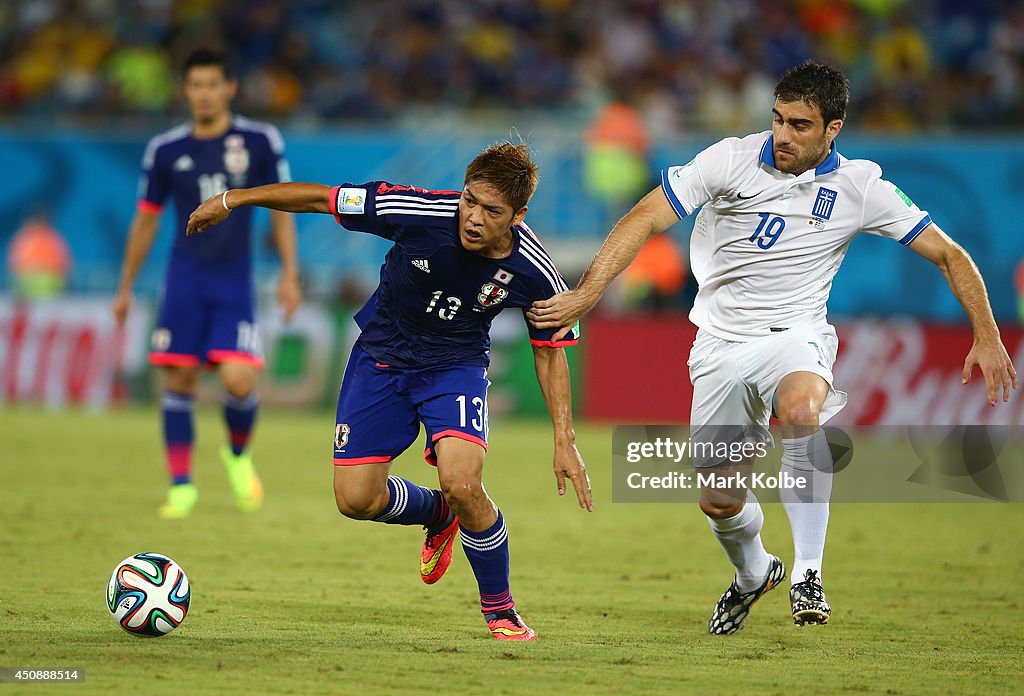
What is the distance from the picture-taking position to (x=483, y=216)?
569 centimetres

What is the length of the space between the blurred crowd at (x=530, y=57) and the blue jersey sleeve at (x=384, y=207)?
13414mm

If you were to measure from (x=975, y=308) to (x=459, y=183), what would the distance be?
43.8ft

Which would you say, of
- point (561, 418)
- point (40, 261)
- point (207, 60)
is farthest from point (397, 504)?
point (40, 261)

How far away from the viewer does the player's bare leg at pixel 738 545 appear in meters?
6.31

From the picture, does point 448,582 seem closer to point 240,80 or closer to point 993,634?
point 993,634

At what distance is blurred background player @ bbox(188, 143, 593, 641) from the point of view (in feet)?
18.9

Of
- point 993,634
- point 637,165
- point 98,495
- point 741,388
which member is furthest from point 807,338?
point 637,165

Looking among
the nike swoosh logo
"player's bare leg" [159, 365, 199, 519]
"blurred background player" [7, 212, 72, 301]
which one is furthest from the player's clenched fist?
"blurred background player" [7, 212, 72, 301]

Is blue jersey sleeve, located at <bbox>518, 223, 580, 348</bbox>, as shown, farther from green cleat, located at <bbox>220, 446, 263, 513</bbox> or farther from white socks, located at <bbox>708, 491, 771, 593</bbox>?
green cleat, located at <bbox>220, 446, 263, 513</bbox>

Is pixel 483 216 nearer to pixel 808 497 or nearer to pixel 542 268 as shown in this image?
pixel 542 268

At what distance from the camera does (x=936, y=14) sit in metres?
21.1

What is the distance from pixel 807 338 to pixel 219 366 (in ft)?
15.0

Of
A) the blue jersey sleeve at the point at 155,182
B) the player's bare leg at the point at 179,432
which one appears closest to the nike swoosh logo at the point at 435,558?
the player's bare leg at the point at 179,432

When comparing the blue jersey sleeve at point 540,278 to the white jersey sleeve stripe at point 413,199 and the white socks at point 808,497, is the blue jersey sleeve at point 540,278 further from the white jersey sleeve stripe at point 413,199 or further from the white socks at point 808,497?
the white socks at point 808,497
